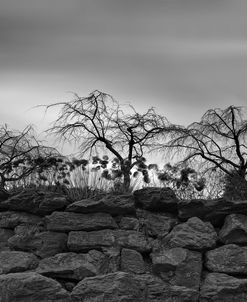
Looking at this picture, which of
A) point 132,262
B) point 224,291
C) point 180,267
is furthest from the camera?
point 132,262

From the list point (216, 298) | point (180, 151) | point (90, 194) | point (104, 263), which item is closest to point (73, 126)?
point (180, 151)

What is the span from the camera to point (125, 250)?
6867 millimetres

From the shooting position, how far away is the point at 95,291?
6.34m

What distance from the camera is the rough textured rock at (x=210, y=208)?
7.02 metres

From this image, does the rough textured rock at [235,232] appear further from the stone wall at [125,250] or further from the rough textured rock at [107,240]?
the rough textured rock at [107,240]

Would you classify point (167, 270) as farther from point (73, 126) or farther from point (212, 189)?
point (73, 126)

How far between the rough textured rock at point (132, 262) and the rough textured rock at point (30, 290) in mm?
760

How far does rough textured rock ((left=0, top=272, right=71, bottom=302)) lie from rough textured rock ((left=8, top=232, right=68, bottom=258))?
24.2 inches

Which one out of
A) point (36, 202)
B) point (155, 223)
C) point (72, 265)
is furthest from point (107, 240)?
point (36, 202)

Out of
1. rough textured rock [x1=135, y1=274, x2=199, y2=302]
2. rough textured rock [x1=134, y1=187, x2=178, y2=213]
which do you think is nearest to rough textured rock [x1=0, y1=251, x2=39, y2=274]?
rough textured rock [x1=135, y1=274, x2=199, y2=302]

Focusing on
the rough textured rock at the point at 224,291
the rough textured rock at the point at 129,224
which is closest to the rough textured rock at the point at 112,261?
the rough textured rock at the point at 129,224

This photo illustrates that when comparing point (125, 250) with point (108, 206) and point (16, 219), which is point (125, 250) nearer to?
point (108, 206)

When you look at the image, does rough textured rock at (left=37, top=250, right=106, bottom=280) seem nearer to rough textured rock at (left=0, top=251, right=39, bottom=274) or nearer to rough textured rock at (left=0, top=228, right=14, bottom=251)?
rough textured rock at (left=0, top=251, right=39, bottom=274)

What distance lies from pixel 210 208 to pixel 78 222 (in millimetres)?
1580
